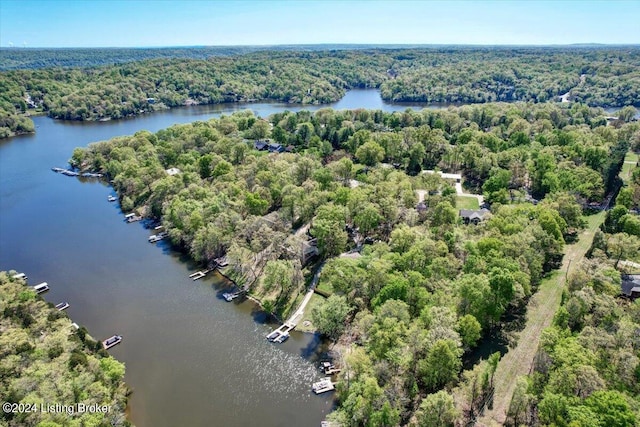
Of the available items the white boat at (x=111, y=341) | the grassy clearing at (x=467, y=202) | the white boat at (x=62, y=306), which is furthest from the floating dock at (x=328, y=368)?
the grassy clearing at (x=467, y=202)

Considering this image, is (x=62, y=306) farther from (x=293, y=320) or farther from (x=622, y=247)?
(x=622, y=247)

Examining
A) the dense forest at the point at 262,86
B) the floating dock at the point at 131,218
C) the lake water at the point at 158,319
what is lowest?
the lake water at the point at 158,319

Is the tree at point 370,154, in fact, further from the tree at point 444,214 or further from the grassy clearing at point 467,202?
the tree at point 444,214

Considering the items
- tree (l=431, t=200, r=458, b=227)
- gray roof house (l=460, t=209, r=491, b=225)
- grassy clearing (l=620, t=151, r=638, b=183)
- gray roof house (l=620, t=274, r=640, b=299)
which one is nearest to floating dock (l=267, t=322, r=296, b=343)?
tree (l=431, t=200, r=458, b=227)

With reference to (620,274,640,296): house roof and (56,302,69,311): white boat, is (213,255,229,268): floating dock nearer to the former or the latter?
(56,302,69,311): white boat

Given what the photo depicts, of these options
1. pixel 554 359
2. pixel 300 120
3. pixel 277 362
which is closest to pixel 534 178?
pixel 554 359
